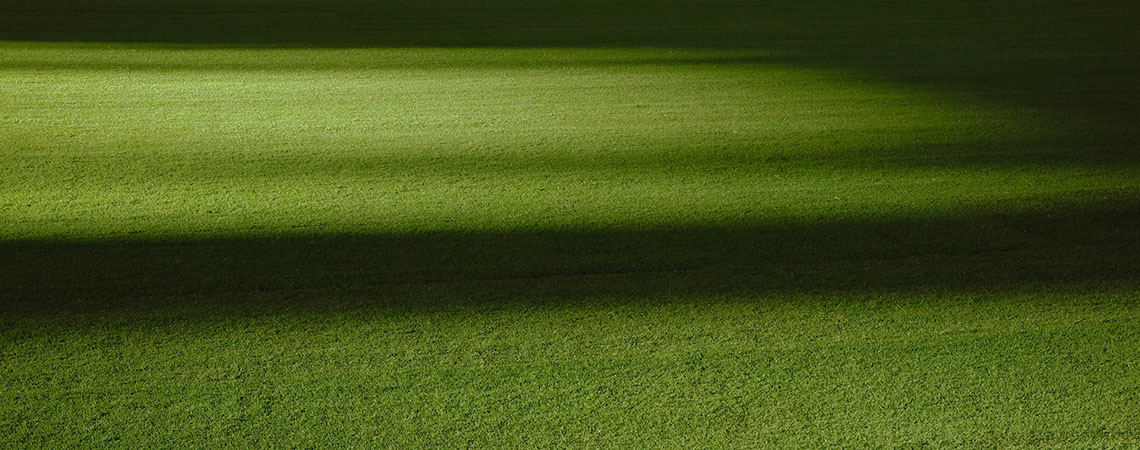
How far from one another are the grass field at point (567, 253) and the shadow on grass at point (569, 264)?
0.5 inches

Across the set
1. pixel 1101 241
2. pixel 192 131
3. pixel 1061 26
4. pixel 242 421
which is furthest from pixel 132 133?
pixel 1061 26

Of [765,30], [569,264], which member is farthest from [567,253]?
[765,30]

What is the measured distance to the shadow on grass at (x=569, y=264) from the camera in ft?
8.29

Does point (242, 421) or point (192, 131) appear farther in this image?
point (192, 131)

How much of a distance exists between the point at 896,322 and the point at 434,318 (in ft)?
3.51

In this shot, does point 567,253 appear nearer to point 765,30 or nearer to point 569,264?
point 569,264

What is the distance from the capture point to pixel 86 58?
5.46 meters

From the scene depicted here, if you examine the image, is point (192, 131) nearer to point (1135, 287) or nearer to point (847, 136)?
point (847, 136)

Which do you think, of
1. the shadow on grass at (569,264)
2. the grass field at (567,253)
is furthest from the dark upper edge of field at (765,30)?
the shadow on grass at (569,264)

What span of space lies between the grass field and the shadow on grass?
0.01m

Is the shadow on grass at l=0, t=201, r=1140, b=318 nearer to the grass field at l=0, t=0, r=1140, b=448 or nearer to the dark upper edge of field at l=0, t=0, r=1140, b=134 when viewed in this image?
the grass field at l=0, t=0, r=1140, b=448

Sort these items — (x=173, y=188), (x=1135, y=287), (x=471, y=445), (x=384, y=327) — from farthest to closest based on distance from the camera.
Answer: (x=173, y=188)
(x=1135, y=287)
(x=384, y=327)
(x=471, y=445)

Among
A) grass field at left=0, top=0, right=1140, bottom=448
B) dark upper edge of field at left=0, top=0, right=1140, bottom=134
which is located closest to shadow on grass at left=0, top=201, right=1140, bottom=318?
grass field at left=0, top=0, right=1140, bottom=448

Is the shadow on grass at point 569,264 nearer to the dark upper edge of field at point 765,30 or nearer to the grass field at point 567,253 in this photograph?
the grass field at point 567,253
